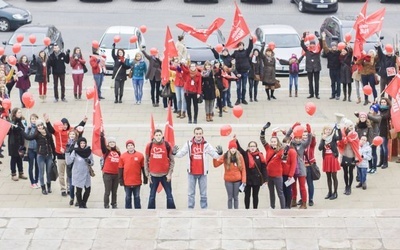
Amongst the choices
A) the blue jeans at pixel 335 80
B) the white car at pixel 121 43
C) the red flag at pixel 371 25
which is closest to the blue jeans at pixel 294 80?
the blue jeans at pixel 335 80

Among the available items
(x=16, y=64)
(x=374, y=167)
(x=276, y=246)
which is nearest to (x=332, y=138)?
(x=374, y=167)

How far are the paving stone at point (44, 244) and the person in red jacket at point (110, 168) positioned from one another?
87.6 inches

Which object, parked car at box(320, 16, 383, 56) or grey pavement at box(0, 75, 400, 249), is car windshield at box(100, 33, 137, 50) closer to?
parked car at box(320, 16, 383, 56)

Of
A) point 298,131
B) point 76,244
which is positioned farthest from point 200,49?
point 76,244

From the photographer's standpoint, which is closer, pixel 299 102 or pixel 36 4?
pixel 299 102

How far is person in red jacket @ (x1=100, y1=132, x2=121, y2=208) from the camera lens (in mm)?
16141

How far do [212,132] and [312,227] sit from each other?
664cm

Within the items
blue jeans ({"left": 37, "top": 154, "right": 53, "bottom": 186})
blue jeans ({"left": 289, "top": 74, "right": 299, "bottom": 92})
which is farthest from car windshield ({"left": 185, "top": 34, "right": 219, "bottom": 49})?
blue jeans ({"left": 37, "top": 154, "right": 53, "bottom": 186})

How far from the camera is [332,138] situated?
54.1ft

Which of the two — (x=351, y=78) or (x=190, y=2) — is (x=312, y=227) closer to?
(x=351, y=78)

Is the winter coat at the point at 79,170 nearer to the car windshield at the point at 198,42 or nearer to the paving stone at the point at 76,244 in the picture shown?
the paving stone at the point at 76,244

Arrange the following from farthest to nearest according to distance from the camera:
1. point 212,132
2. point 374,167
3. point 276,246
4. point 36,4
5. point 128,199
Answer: point 36,4 < point 212,132 < point 374,167 < point 128,199 < point 276,246

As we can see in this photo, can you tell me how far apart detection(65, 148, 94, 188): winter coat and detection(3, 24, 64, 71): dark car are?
1099 cm

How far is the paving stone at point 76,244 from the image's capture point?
1402cm
